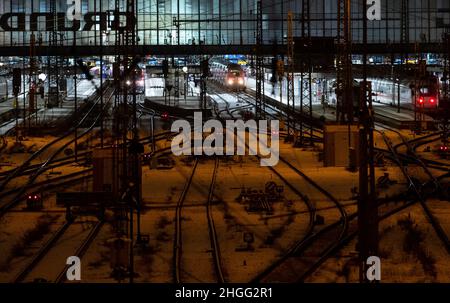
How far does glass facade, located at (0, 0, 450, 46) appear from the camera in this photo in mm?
59969

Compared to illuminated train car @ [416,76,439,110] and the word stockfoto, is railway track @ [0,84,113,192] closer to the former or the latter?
the word stockfoto

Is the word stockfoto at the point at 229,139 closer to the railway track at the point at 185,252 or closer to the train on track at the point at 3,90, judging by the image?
the railway track at the point at 185,252

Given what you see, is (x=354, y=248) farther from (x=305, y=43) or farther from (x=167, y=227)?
(x=305, y=43)

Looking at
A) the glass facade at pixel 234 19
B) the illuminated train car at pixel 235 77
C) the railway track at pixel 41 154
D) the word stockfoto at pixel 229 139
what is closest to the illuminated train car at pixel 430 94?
the word stockfoto at pixel 229 139

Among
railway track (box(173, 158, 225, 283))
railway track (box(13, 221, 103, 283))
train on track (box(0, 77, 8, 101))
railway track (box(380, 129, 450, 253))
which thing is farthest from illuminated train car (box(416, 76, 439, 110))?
railway track (box(13, 221, 103, 283))

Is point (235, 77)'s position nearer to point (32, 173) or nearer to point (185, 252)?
point (32, 173)

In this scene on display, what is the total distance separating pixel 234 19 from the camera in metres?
61.4

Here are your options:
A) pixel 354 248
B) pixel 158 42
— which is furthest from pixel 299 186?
pixel 158 42

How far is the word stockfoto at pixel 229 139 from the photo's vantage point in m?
32.1

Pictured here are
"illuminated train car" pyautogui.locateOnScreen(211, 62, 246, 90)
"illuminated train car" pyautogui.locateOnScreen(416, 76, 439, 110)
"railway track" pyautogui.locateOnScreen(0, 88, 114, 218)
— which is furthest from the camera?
"illuminated train car" pyautogui.locateOnScreen(211, 62, 246, 90)

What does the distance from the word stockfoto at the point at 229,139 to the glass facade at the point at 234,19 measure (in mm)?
17091

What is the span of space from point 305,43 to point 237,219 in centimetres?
2123

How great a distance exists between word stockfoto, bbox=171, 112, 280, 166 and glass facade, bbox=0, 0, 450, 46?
17.1 meters

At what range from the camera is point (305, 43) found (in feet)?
128
